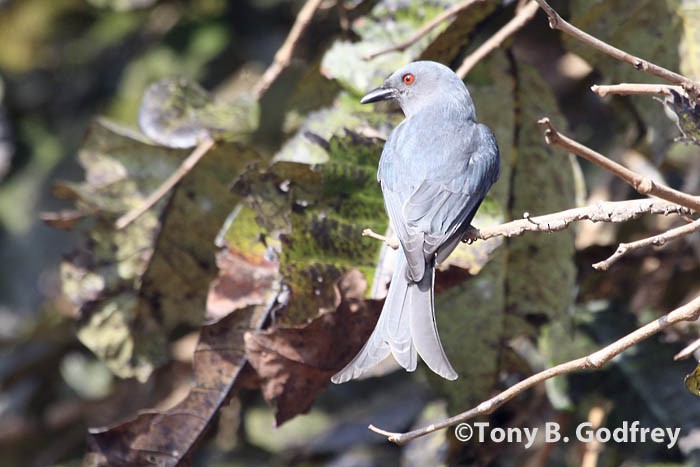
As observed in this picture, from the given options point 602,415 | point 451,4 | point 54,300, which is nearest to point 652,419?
point 602,415

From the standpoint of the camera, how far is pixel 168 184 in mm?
2365

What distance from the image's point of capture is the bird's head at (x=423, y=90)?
216cm

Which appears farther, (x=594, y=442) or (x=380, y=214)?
(x=594, y=442)

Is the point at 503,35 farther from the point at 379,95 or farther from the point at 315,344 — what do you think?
the point at 315,344

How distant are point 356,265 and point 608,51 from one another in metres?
0.78

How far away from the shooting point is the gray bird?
67.2 inches

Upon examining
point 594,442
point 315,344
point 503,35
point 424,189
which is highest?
point 503,35

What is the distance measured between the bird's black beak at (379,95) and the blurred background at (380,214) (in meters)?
0.05

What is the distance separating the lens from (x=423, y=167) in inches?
78.9

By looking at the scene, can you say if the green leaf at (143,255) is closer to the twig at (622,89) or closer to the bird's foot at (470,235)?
the bird's foot at (470,235)

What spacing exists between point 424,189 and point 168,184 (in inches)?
28.3

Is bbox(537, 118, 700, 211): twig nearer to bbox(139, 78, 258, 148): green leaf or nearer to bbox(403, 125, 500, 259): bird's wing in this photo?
bbox(403, 125, 500, 259): bird's wing

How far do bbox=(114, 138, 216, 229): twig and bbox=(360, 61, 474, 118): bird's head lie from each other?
42cm

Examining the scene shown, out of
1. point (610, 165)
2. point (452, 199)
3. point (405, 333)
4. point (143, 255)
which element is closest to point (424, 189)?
point (452, 199)
